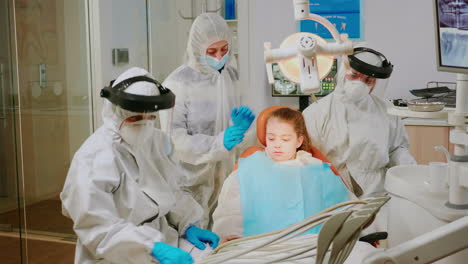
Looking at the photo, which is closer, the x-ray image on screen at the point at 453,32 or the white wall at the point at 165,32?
the x-ray image on screen at the point at 453,32

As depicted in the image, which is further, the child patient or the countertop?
the countertop

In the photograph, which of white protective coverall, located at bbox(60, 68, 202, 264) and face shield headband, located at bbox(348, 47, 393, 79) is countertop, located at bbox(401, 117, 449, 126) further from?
white protective coverall, located at bbox(60, 68, 202, 264)

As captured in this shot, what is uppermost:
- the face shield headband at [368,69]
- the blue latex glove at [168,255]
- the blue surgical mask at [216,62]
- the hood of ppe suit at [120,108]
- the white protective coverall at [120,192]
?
the blue surgical mask at [216,62]

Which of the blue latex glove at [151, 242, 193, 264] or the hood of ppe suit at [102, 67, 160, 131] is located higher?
the hood of ppe suit at [102, 67, 160, 131]

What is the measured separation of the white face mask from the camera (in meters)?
2.35

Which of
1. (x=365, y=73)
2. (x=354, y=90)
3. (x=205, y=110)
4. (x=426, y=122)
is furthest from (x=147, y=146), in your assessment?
(x=426, y=122)

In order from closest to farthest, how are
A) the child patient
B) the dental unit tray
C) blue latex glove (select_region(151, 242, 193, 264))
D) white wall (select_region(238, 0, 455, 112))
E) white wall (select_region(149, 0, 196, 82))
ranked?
1. the dental unit tray
2. blue latex glove (select_region(151, 242, 193, 264))
3. the child patient
4. white wall (select_region(149, 0, 196, 82))
5. white wall (select_region(238, 0, 455, 112))

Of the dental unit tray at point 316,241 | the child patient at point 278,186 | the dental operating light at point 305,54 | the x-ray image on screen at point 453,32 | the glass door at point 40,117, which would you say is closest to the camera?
the dental unit tray at point 316,241

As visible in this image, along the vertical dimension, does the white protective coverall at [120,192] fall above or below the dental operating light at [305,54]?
below

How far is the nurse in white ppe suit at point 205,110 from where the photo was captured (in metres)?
2.44

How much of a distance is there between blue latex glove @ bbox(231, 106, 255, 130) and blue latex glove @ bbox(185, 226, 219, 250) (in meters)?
0.51

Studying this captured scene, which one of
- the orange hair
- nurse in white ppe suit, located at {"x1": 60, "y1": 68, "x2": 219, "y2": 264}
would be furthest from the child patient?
nurse in white ppe suit, located at {"x1": 60, "y1": 68, "x2": 219, "y2": 264}

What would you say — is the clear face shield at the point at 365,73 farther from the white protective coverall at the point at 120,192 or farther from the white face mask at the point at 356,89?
the white protective coverall at the point at 120,192

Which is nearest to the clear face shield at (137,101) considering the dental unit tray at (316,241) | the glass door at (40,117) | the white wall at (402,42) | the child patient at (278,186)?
the child patient at (278,186)
